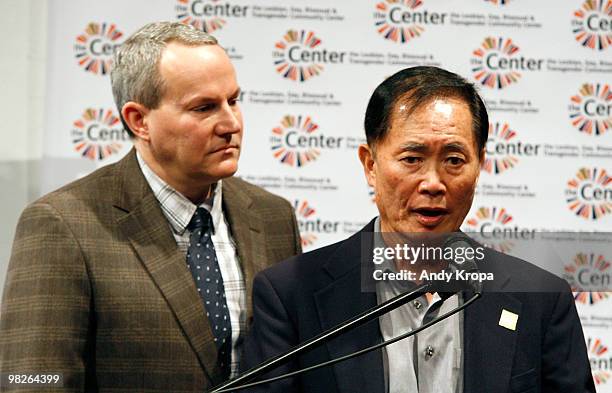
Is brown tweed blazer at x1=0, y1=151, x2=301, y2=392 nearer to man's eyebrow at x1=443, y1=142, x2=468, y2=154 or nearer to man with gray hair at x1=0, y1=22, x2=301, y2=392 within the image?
man with gray hair at x1=0, y1=22, x2=301, y2=392

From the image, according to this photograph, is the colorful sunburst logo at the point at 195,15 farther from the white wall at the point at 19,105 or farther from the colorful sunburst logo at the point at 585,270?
the colorful sunburst logo at the point at 585,270

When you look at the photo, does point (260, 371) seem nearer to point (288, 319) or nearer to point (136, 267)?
point (288, 319)

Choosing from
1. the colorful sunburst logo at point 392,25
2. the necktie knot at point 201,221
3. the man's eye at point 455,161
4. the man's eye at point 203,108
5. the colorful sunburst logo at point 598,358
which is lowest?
the colorful sunburst logo at point 598,358

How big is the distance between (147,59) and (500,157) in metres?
1.45

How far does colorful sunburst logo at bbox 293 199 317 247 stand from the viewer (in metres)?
3.04

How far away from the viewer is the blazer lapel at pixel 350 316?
5.27 feet

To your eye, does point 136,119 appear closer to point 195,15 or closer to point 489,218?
point 195,15

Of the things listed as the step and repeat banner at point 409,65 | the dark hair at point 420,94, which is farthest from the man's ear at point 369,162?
the step and repeat banner at point 409,65

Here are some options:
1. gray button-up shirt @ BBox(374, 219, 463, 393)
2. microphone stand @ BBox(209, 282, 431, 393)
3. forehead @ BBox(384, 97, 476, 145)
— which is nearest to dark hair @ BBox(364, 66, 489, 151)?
forehead @ BBox(384, 97, 476, 145)

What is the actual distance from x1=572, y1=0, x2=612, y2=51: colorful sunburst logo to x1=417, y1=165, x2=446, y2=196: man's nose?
1.67m

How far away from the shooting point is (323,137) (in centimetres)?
305

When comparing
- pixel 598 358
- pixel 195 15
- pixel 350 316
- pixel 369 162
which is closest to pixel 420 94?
pixel 369 162

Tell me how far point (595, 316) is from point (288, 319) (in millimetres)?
1686

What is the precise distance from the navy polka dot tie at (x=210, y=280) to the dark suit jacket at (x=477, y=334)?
0.20 metres
